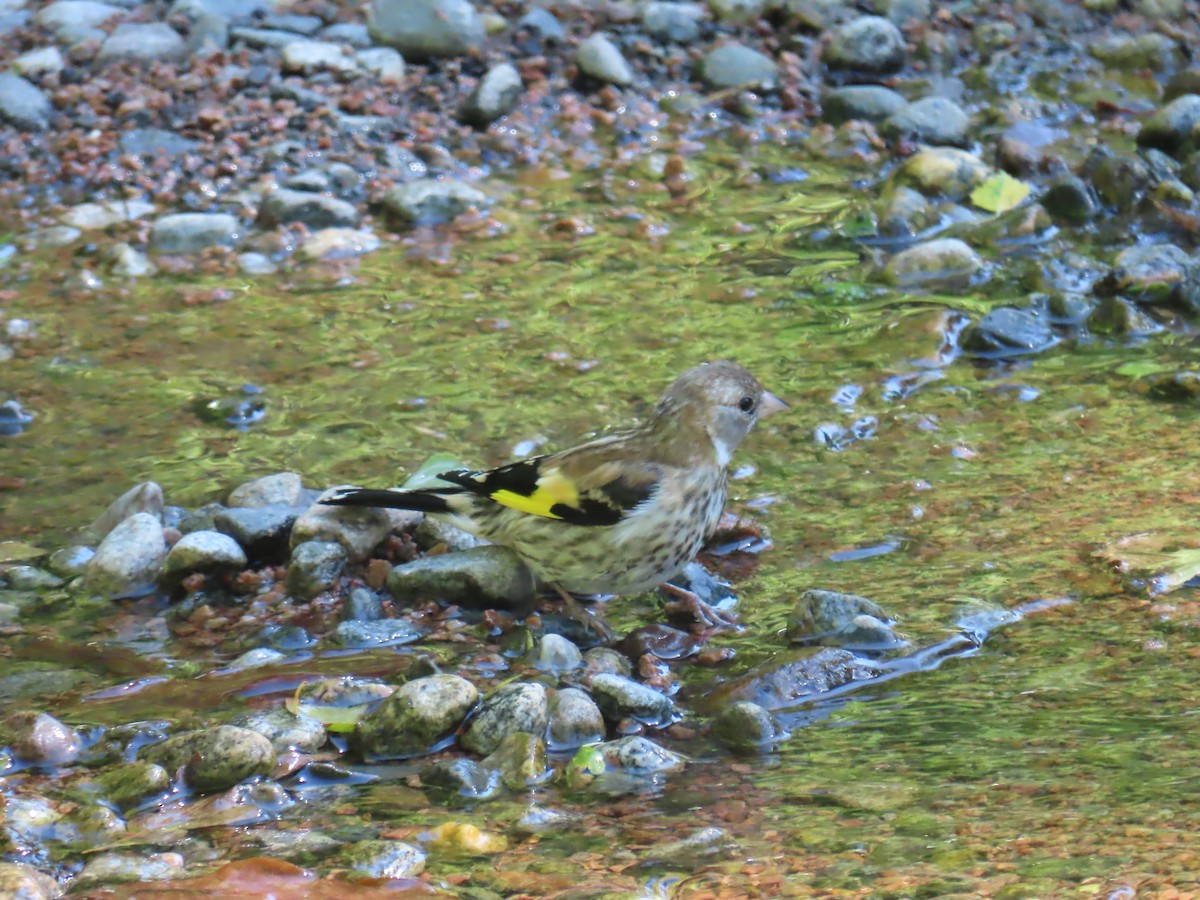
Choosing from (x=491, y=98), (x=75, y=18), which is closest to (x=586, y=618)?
(x=491, y=98)

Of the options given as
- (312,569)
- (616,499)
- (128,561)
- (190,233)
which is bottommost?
(190,233)

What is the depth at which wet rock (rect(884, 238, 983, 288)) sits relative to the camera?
7.95 metres

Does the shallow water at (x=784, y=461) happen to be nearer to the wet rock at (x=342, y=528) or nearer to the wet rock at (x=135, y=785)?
the wet rock at (x=135, y=785)

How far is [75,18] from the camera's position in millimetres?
10875

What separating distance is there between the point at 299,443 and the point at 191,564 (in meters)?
1.29

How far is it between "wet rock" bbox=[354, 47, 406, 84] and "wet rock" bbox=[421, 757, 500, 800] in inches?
282

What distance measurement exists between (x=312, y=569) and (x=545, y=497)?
0.88 meters

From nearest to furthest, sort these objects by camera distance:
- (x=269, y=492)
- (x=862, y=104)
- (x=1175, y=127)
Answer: (x=269, y=492), (x=1175, y=127), (x=862, y=104)

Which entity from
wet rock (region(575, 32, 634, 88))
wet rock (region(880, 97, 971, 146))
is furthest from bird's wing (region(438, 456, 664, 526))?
wet rock (region(575, 32, 634, 88))

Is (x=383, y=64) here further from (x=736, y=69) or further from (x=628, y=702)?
(x=628, y=702)

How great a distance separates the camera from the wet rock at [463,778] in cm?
410

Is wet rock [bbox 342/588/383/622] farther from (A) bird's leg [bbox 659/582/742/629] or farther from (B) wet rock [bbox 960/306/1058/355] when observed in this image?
(B) wet rock [bbox 960/306/1058/355]

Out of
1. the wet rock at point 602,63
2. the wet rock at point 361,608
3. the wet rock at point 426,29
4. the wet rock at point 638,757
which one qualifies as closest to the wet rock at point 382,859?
the wet rock at point 638,757

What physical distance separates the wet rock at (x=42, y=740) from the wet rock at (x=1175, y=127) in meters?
7.69
